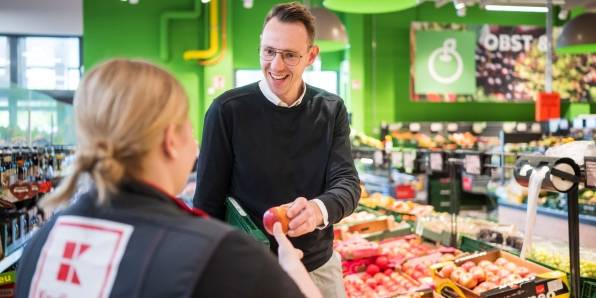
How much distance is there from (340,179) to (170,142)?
44.1 inches

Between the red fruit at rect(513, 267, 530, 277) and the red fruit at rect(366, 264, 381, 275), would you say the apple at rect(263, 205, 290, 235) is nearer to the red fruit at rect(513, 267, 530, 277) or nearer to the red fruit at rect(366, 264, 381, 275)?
the red fruit at rect(513, 267, 530, 277)

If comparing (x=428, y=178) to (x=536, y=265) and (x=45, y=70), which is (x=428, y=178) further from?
(x=45, y=70)

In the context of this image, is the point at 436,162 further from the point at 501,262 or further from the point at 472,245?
the point at 501,262

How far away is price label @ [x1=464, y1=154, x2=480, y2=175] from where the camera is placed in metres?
3.26

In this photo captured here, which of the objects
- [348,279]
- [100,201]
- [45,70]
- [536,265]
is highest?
[45,70]

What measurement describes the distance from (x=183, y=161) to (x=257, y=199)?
99 centimetres

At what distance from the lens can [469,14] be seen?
469 inches

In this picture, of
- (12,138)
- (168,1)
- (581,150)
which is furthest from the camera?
(168,1)

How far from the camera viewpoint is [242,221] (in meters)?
1.66

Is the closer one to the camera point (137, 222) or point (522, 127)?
point (137, 222)

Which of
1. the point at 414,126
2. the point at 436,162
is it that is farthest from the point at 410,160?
the point at 414,126

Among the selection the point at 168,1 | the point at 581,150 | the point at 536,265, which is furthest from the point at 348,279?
the point at 168,1

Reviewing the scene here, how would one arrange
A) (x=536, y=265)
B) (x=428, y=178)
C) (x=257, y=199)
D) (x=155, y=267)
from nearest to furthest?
(x=155, y=267) → (x=257, y=199) → (x=536, y=265) → (x=428, y=178)

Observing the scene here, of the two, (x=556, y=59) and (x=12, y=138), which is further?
(x=556, y=59)
